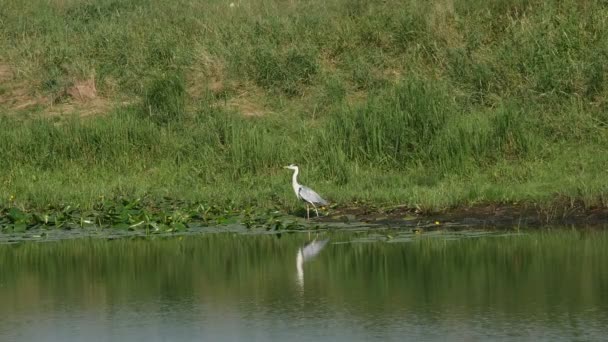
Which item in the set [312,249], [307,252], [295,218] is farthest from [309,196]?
[307,252]

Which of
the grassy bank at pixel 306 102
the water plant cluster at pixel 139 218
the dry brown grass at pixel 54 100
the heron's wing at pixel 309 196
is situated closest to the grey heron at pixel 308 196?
the heron's wing at pixel 309 196

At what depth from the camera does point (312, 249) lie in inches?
492

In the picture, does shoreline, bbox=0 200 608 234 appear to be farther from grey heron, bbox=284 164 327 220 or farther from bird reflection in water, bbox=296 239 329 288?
A: bird reflection in water, bbox=296 239 329 288

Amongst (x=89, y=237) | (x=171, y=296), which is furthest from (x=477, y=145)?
(x=171, y=296)

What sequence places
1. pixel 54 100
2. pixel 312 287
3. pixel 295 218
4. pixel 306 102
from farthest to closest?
pixel 54 100 → pixel 306 102 → pixel 295 218 → pixel 312 287

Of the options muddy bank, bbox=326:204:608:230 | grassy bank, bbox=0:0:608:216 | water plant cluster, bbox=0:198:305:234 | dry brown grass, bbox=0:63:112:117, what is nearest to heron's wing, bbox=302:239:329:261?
water plant cluster, bbox=0:198:305:234

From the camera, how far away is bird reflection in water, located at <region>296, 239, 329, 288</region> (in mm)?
11680

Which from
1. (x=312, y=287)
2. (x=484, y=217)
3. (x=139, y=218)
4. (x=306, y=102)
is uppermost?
(x=306, y=102)

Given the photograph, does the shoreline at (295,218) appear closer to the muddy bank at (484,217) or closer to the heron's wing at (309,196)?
the muddy bank at (484,217)

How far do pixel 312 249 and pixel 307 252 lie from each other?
0.15 m

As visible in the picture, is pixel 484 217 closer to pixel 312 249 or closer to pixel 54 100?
pixel 312 249

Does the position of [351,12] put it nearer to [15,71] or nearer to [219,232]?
[15,71]

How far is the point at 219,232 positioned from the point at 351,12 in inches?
337

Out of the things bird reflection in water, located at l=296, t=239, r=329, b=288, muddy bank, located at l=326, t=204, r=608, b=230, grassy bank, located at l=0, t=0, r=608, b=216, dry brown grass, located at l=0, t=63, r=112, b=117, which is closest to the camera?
bird reflection in water, located at l=296, t=239, r=329, b=288
